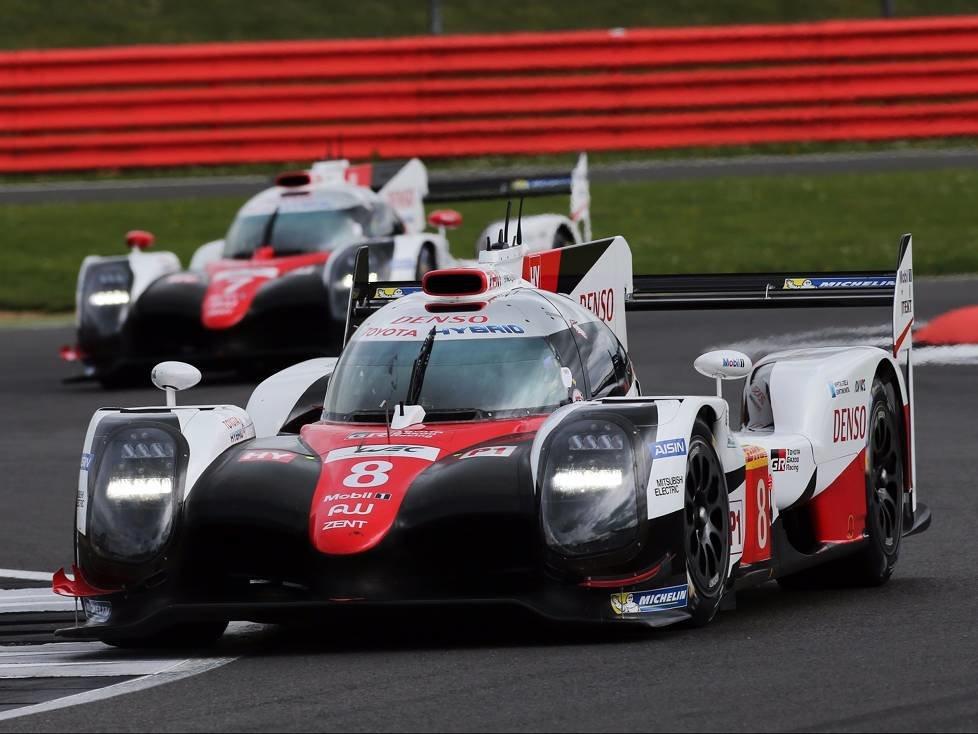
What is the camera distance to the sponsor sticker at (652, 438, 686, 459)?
7793 millimetres

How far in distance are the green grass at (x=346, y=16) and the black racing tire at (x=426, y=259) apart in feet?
99.5

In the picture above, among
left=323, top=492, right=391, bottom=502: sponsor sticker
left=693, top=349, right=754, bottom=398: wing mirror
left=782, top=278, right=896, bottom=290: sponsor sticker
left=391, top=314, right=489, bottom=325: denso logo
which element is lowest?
left=323, top=492, right=391, bottom=502: sponsor sticker

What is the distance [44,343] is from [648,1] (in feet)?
114

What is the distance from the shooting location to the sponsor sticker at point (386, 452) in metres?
8.10

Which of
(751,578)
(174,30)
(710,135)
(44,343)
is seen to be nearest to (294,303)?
(44,343)

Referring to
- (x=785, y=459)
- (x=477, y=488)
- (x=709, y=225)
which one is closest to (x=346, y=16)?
(x=709, y=225)

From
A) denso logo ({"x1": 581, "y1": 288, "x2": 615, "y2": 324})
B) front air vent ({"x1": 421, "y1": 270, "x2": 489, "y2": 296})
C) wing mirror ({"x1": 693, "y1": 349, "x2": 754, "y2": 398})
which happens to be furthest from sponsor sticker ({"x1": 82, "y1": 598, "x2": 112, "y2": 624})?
denso logo ({"x1": 581, "y1": 288, "x2": 615, "y2": 324})

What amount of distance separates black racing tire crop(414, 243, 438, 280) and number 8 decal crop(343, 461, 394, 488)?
1044 cm

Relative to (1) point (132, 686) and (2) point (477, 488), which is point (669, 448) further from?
(1) point (132, 686)

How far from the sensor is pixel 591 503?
25.2 ft

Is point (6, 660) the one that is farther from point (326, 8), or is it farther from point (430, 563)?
point (326, 8)

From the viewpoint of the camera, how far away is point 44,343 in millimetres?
19969

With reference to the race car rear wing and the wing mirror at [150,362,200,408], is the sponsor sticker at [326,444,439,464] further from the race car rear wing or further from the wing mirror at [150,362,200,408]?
the race car rear wing

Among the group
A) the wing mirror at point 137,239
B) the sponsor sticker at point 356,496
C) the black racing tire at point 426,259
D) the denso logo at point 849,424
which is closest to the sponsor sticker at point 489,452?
the sponsor sticker at point 356,496
